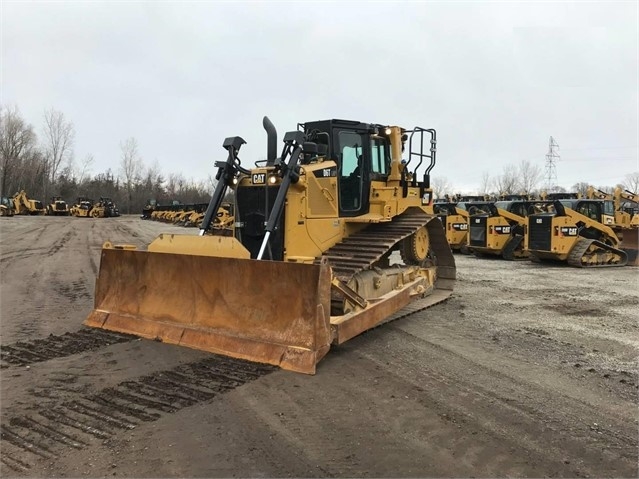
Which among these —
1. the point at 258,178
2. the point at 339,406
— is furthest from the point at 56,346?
the point at 339,406

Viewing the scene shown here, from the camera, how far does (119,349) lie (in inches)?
204

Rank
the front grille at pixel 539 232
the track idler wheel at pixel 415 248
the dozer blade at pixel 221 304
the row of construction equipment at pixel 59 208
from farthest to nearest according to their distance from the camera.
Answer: the row of construction equipment at pixel 59 208 → the front grille at pixel 539 232 → the track idler wheel at pixel 415 248 → the dozer blade at pixel 221 304

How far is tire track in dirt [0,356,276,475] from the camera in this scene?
315 centimetres

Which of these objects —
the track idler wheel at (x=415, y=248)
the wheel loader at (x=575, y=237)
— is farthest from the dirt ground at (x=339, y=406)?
the wheel loader at (x=575, y=237)

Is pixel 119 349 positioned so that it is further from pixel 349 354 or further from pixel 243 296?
pixel 349 354

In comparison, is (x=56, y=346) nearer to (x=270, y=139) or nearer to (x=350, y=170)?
(x=270, y=139)

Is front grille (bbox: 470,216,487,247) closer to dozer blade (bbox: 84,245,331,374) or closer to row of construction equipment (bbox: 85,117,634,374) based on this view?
row of construction equipment (bbox: 85,117,634,374)

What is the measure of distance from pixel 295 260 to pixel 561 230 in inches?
472

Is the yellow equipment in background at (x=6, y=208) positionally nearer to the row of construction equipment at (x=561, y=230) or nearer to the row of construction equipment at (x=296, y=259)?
the row of construction equipment at (x=561, y=230)

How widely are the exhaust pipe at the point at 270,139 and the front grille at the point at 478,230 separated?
12038mm

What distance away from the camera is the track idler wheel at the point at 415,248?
8.34 m

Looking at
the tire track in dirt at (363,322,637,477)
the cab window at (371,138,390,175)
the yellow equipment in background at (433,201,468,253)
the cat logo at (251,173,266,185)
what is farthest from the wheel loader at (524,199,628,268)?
the cat logo at (251,173,266,185)

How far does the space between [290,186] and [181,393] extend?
3267 millimetres

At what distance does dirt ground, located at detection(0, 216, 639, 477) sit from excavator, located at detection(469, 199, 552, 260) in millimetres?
10619
